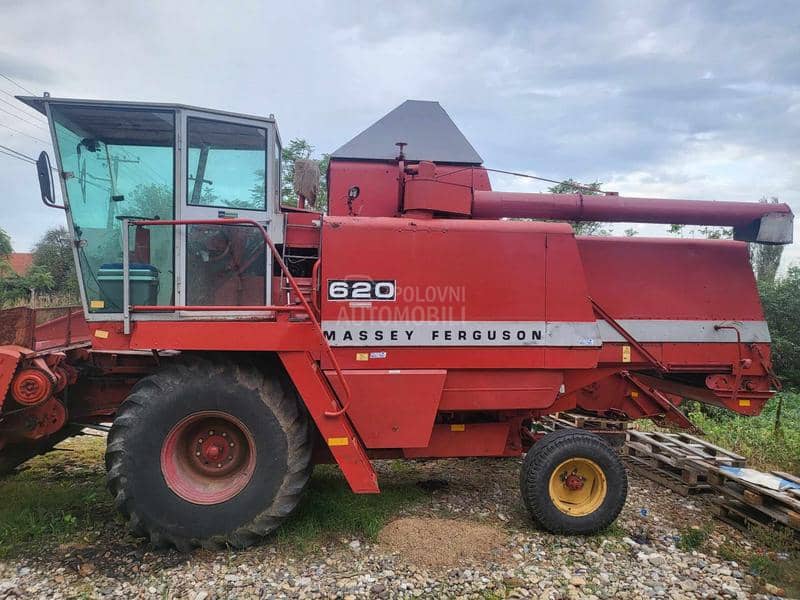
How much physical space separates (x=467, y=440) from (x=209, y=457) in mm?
2074

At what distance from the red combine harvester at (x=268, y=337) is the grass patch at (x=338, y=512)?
0.34m

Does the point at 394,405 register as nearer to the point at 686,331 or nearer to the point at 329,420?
the point at 329,420

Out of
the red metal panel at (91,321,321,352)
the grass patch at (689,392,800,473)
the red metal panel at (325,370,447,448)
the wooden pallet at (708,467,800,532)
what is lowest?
the grass patch at (689,392,800,473)

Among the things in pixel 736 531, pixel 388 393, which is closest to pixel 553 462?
pixel 388 393

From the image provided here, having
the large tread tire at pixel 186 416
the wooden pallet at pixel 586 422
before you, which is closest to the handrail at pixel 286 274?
the large tread tire at pixel 186 416

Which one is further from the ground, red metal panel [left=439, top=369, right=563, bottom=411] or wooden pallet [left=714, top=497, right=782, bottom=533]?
red metal panel [left=439, top=369, right=563, bottom=411]

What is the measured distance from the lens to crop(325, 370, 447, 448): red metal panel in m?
3.86

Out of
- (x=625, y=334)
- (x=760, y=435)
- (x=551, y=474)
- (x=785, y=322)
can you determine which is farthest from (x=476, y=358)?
A: (x=785, y=322)

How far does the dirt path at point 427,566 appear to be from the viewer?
325 centimetres

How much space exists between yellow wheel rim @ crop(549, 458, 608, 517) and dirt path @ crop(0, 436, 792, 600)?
25 centimetres

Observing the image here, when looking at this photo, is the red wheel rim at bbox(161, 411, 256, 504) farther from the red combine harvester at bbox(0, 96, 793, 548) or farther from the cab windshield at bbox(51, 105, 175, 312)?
the cab windshield at bbox(51, 105, 175, 312)

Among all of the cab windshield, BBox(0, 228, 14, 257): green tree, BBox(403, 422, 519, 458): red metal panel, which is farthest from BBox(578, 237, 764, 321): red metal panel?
BBox(0, 228, 14, 257): green tree

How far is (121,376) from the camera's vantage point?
4.35 metres

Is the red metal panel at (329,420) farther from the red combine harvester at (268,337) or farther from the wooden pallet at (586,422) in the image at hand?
the wooden pallet at (586,422)
